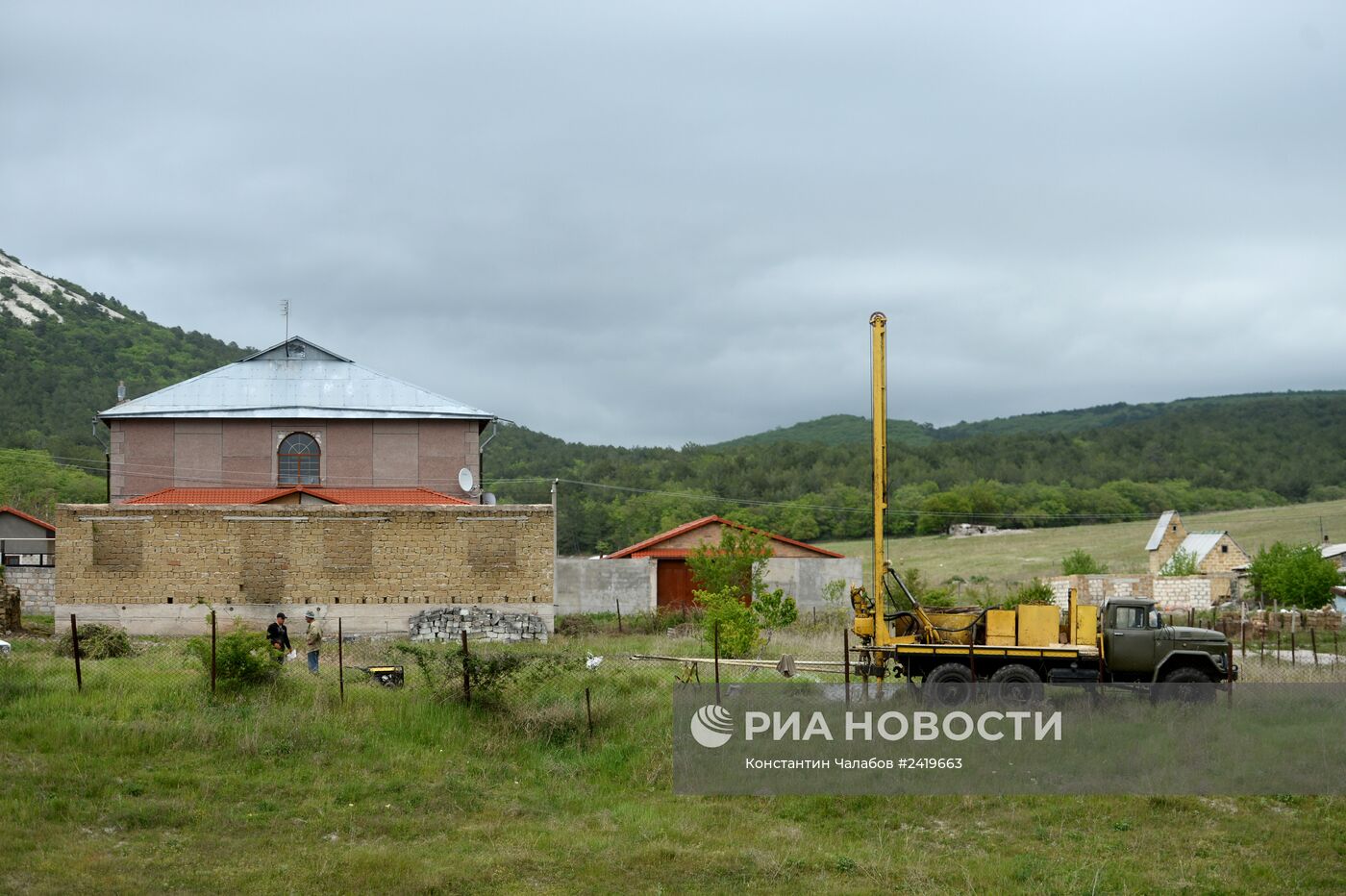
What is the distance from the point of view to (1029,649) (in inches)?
786

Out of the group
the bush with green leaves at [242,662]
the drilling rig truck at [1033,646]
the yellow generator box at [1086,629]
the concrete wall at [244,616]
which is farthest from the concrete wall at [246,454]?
the yellow generator box at [1086,629]

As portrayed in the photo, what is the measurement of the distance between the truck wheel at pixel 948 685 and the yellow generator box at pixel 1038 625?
116 cm

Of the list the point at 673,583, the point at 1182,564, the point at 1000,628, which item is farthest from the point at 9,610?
the point at 1182,564

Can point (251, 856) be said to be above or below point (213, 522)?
below

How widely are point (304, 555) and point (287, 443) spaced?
10990 mm

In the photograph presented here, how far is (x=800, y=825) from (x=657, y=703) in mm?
4319

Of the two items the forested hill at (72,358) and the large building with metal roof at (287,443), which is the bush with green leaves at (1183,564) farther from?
the forested hill at (72,358)

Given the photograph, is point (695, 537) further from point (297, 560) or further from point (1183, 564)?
point (1183, 564)

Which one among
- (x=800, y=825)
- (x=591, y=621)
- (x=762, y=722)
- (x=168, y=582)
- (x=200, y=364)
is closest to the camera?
(x=800, y=825)

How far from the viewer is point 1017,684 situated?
19.7 m

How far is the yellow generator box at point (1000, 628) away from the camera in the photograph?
66.2 ft

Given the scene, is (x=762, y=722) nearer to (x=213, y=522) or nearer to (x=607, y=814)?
(x=607, y=814)

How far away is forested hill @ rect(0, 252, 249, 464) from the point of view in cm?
8756

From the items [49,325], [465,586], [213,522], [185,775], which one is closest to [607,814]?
[185,775]
